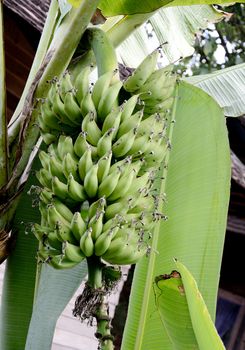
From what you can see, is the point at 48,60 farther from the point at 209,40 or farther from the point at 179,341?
the point at 209,40

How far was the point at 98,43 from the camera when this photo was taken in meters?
0.95

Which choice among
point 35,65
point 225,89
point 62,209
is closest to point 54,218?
point 62,209

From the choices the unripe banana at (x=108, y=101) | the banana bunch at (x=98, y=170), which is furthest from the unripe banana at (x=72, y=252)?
the unripe banana at (x=108, y=101)

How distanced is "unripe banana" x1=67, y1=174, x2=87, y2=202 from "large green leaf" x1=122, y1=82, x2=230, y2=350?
0.75ft

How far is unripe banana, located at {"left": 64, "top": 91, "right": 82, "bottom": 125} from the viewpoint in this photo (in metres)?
0.90

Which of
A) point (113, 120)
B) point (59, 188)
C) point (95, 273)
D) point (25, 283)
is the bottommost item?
point (25, 283)

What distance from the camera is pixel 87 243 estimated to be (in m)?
0.82

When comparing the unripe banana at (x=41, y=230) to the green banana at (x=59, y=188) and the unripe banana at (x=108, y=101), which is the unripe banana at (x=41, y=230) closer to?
the green banana at (x=59, y=188)

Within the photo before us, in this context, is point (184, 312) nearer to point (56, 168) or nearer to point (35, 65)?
point (56, 168)

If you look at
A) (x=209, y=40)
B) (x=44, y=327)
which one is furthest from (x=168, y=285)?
(x=209, y=40)

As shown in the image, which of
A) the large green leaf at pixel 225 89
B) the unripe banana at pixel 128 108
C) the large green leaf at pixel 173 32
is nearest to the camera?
the unripe banana at pixel 128 108

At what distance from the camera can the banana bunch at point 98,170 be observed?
84 cm

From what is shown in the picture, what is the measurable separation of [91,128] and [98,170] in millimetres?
65

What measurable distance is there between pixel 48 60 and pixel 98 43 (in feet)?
0.40
